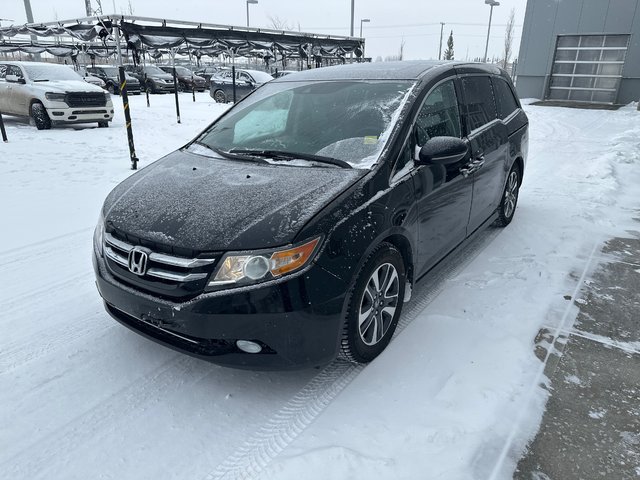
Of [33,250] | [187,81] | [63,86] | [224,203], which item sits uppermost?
[224,203]

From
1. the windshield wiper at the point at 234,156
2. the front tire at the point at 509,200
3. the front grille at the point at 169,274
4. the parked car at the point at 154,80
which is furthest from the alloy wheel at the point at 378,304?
the parked car at the point at 154,80

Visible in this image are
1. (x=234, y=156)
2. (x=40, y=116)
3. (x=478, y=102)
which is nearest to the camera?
(x=234, y=156)

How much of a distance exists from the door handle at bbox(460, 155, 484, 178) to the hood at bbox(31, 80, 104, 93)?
36.5 feet

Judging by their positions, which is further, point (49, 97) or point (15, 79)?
point (15, 79)

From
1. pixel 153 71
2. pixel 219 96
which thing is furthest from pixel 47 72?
pixel 153 71

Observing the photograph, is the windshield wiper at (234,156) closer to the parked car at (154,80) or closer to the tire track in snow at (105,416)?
the tire track in snow at (105,416)

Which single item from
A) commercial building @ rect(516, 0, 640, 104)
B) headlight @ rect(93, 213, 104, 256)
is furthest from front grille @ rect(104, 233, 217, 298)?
commercial building @ rect(516, 0, 640, 104)

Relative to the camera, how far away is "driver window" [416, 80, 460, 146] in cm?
330

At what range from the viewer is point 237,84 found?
63.1ft

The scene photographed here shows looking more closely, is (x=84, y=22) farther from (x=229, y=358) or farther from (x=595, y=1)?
(x=595, y=1)

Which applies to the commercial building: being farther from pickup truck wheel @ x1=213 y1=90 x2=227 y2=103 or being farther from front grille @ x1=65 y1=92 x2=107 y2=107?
front grille @ x1=65 y1=92 x2=107 y2=107

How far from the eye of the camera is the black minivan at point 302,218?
2377mm

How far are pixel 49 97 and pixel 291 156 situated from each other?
10808mm

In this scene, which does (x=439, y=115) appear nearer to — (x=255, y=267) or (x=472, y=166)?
(x=472, y=166)
